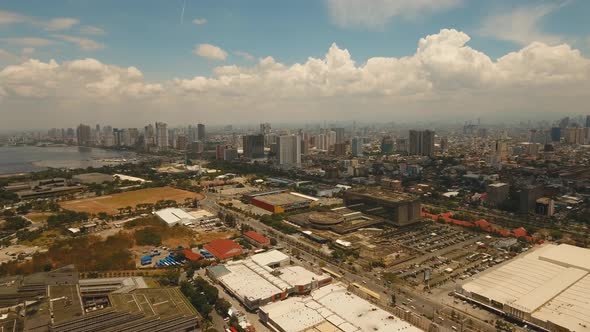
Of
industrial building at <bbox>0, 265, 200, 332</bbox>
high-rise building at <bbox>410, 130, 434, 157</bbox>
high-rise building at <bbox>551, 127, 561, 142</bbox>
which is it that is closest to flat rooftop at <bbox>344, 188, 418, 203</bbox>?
industrial building at <bbox>0, 265, 200, 332</bbox>

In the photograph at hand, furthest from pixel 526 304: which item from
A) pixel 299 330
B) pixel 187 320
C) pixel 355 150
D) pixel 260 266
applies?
pixel 355 150

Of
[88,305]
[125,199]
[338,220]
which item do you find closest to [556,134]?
[338,220]

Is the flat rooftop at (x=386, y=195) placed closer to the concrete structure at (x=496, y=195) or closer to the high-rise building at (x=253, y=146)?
the concrete structure at (x=496, y=195)

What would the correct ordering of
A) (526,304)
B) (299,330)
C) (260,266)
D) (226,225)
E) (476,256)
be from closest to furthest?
1. (299,330)
2. (526,304)
3. (260,266)
4. (476,256)
5. (226,225)

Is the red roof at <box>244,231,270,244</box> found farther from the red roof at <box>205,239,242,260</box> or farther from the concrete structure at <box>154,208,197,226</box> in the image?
the concrete structure at <box>154,208,197,226</box>

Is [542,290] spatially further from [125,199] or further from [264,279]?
[125,199]

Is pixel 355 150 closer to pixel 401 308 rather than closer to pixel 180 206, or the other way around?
pixel 180 206
